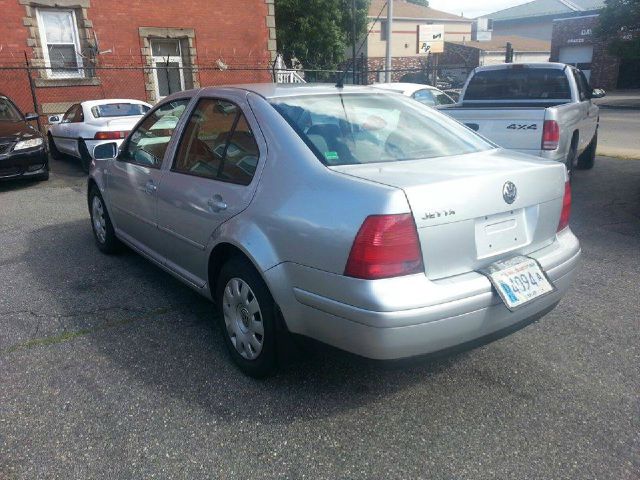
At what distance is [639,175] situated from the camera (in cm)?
870

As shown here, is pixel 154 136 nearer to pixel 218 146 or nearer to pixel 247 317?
pixel 218 146

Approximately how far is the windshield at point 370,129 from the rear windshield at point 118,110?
814cm

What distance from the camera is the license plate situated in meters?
2.55

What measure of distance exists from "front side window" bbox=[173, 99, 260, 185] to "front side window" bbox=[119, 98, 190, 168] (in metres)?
0.27

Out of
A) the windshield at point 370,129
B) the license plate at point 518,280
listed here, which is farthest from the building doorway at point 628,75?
the license plate at point 518,280

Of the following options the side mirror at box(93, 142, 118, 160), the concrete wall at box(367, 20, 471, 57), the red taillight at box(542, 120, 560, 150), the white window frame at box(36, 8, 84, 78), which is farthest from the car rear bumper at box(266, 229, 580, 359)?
the concrete wall at box(367, 20, 471, 57)

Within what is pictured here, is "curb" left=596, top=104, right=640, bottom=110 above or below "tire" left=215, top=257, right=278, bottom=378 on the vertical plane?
below

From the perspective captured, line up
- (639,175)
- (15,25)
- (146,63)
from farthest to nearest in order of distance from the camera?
(146,63)
(15,25)
(639,175)

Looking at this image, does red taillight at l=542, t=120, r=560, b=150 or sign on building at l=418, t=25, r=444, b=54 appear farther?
sign on building at l=418, t=25, r=444, b=54

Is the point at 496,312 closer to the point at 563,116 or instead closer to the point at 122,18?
the point at 563,116

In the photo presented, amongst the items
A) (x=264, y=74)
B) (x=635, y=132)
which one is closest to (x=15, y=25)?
(x=264, y=74)

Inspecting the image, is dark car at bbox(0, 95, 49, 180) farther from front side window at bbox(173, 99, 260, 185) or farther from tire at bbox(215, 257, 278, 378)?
tire at bbox(215, 257, 278, 378)

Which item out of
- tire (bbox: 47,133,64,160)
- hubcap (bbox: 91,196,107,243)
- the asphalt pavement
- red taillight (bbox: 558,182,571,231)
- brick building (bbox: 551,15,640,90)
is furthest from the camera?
brick building (bbox: 551,15,640,90)

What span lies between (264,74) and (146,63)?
156 inches
